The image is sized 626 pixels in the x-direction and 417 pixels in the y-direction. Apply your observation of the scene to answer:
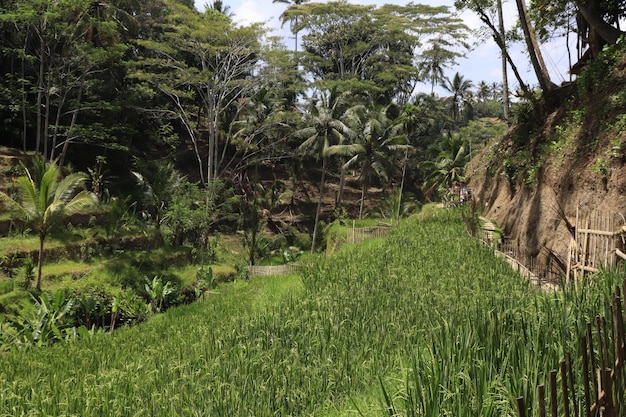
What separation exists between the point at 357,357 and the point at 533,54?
10.7m

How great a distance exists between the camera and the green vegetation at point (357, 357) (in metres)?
2.69

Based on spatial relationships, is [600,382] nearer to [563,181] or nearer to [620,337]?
[620,337]

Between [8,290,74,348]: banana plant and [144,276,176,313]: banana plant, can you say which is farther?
[144,276,176,313]: banana plant

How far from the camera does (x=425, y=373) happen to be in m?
2.73

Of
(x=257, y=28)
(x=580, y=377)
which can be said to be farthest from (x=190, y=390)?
(x=257, y=28)

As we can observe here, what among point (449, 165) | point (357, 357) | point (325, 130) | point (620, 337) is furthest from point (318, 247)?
point (620, 337)

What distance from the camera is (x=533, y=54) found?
1171 cm

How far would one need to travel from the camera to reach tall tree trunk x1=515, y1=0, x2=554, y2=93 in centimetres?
1157

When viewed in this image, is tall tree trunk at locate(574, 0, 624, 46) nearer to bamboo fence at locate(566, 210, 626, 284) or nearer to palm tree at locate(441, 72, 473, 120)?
bamboo fence at locate(566, 210, 626, 284)

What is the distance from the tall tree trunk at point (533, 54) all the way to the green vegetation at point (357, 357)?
6947 mm

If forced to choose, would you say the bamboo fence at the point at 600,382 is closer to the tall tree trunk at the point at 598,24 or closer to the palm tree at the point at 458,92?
the tall tree trunk at the point at 598,24

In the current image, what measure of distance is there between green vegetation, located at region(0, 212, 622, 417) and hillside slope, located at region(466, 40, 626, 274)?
2.39 meters

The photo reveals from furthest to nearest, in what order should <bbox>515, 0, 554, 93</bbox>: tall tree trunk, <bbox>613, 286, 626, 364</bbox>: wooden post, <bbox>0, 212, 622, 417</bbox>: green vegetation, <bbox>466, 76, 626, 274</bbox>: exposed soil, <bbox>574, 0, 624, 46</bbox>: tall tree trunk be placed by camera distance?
1. <bbox>515, 0, 554, 93</bbox>: tall tree trunk
2. <bbox>574, 0, 624, 46</bbox>: tall tree trunk
3. <bbox>466, 76, 626, 274</bbox>: exposed soil
4. <bbox>0, 212, 622, 417</bbox>: green vegetation
5. <bbox>613, 286, 626, 364</bbox>: wooden post

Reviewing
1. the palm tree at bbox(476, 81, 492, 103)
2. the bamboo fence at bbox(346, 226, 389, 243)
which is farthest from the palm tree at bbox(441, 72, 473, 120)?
the bamboo fence at bbox(346, 226, 389, 243)
